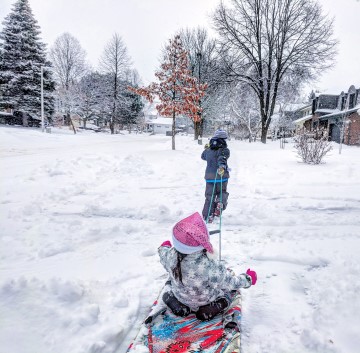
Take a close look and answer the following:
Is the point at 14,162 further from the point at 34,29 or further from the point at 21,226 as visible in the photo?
the point at 34,29

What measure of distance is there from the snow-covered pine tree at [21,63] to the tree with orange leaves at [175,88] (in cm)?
1977

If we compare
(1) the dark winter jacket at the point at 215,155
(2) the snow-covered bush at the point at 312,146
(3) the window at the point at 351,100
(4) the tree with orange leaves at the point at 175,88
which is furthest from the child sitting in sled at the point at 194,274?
(3) the window at the point at 351,100

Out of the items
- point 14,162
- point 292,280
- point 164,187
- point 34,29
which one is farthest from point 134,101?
point 292,280

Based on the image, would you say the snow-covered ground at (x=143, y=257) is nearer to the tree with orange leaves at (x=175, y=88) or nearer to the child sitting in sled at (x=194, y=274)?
the child sitting in sled at (x=194, y=274)

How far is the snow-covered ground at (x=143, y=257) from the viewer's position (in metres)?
2.71

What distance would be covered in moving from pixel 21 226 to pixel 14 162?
7.52 metres

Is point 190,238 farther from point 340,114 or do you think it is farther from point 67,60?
point 67,60

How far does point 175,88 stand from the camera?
17.4 meters

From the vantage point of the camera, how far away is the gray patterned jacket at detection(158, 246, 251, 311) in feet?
8.82

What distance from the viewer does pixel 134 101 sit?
190 feet

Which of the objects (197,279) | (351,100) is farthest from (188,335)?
(351,100)

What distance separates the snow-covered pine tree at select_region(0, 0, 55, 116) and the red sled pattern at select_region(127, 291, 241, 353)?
112 ft

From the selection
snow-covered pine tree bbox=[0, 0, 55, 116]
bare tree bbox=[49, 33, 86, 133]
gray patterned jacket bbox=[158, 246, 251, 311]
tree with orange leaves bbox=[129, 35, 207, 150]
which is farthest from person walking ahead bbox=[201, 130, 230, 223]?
bare tree bbox=[49, 33, 86, 133]

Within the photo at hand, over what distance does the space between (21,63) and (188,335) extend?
3525 centimetres
